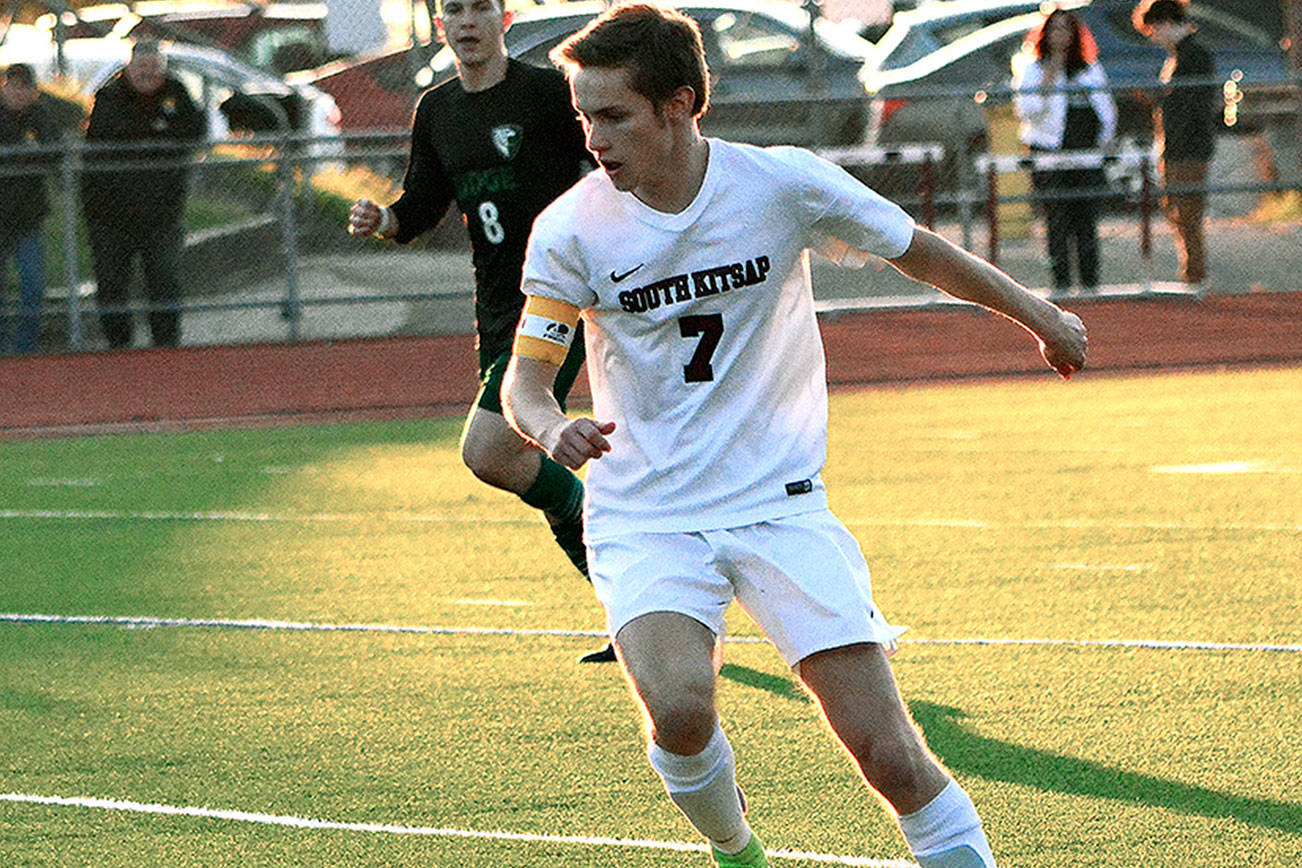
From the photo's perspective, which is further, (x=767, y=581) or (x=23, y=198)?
(x=23, y=198)

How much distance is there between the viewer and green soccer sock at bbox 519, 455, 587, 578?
21.7ft

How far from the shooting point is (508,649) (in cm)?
671

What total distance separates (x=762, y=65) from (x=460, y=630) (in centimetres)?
1212

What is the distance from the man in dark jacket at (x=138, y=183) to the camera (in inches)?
612

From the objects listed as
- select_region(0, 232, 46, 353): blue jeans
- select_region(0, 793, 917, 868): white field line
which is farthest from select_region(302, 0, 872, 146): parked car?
select_region(0, 793, 917, 868): white field line

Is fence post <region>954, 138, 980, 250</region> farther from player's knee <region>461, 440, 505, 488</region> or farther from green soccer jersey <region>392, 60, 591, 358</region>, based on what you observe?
player's knee <region>461, 440, 505, 488</region>

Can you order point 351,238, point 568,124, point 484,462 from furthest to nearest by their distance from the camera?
point 351,238, point 568,124, point 484,462

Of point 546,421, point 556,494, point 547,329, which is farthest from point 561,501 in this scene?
point 546,421

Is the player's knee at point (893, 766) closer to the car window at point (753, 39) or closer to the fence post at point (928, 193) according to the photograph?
the fence post at point (928, 193)

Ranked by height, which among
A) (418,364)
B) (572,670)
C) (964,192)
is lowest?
(418,364)

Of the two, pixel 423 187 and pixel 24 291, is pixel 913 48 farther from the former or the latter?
pixel 423 187

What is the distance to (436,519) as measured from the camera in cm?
928

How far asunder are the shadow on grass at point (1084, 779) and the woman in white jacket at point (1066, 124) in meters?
10.7

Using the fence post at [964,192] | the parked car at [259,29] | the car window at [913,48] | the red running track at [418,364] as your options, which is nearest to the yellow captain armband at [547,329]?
the red running track at [418,364]
